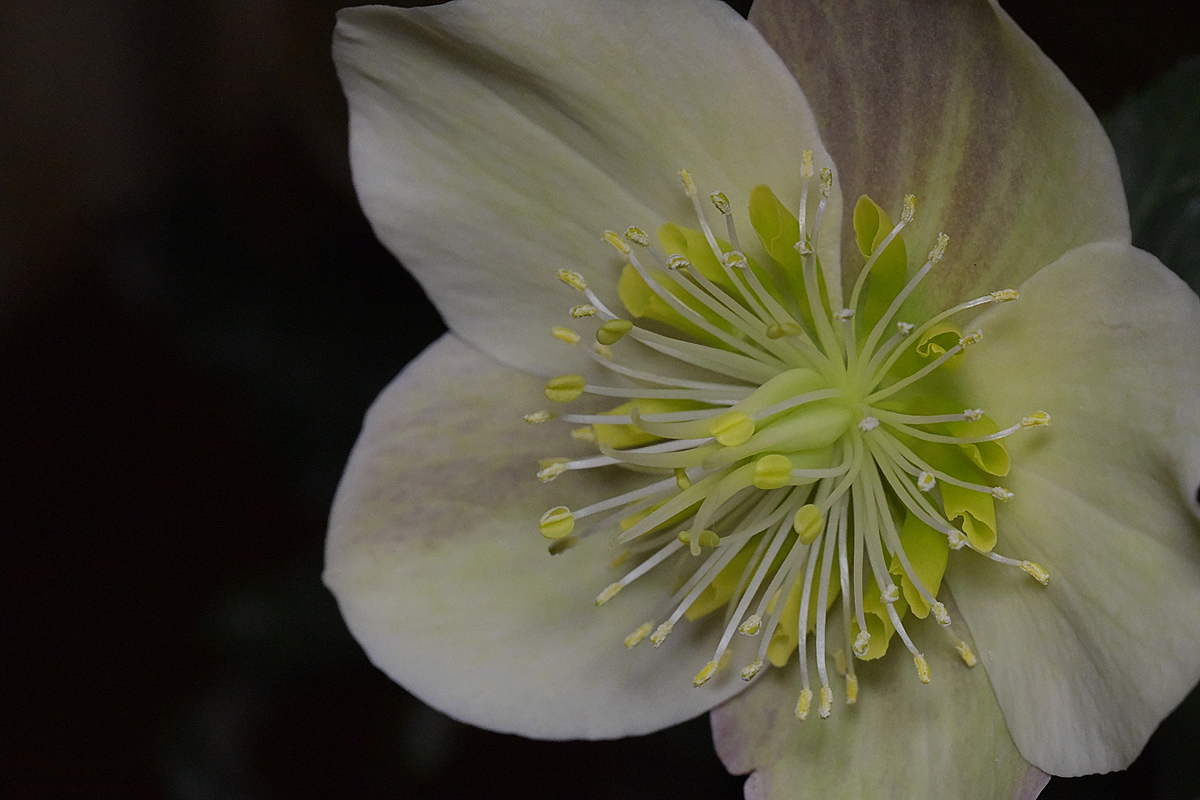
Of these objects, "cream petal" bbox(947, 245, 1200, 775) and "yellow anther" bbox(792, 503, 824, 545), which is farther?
"yellow anther" bbox(792, 503, 824, 545)

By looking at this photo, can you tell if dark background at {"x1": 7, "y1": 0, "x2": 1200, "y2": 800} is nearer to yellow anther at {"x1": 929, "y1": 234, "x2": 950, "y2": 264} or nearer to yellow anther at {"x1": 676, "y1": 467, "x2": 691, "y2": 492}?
yellow anther at {"x1": 676, "y1": 467, "x2": 691, "y2": 492}

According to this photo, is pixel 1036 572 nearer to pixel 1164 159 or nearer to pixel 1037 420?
pixel 1037 420

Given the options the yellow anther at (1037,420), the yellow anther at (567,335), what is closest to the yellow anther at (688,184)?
the yellow anther at (567,335)

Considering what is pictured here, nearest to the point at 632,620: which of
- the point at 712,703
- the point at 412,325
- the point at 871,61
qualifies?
the point at 712,703

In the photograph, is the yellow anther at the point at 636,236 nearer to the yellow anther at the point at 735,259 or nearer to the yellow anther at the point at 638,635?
the yellow anther at the point at 735,259

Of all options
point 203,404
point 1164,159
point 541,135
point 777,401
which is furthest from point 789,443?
point 203,404

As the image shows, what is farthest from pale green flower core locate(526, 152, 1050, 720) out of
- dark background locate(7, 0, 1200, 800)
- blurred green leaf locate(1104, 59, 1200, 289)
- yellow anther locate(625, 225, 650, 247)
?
dark background locate(7, 0, 1200, 800)
